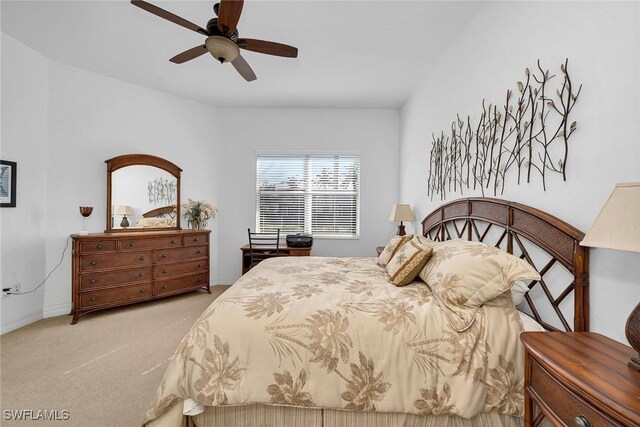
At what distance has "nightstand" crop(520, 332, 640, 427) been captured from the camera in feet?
2.28

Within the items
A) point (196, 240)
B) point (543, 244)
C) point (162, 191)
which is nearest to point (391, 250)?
point (543, 244)

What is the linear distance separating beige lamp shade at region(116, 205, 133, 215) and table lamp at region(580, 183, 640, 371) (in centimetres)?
434

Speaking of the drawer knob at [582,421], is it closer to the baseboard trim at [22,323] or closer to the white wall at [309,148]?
the white wall at [309,148]

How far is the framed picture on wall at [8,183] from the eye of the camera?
2672 mm

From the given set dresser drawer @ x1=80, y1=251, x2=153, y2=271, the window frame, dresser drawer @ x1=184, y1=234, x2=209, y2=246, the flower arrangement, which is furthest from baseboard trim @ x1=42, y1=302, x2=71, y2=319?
the window frame

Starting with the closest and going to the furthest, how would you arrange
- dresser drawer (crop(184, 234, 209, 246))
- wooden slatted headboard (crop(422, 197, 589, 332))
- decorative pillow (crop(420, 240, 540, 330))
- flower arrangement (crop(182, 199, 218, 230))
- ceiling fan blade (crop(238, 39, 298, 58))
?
wooden slatted headboard (crop(422, 197, 589, 332))
decorative pillow (crop(420, 240, 540, 330))
ceiling fan blade (crop(238, 39, 298, 58))
dresser drawer (crop(184, 234, 209, 246))
flower arrangement (crop(182, 199, 218, 230))

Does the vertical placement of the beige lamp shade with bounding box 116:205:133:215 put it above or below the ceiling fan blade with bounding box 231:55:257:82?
below

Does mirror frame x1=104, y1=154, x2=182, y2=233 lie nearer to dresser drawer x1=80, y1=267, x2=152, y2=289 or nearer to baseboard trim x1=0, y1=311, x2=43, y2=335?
dresser drawer x1=80, y1=267, x2=152, y2=289

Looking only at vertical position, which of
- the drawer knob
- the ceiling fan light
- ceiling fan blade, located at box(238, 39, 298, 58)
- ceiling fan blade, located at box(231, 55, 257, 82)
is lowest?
the drawer knob

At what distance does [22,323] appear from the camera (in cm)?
285

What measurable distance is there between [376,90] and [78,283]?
420cm

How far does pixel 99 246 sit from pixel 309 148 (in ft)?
9.92
